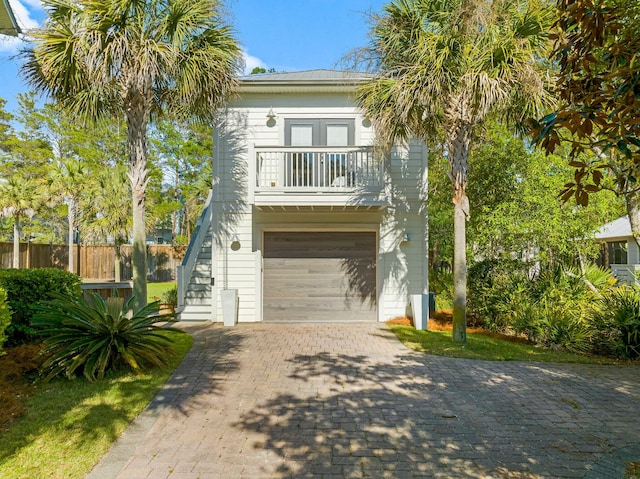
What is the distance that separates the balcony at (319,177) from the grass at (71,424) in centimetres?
471

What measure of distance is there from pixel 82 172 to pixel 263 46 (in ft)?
45.7

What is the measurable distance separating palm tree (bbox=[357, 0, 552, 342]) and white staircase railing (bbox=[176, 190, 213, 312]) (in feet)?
19.0

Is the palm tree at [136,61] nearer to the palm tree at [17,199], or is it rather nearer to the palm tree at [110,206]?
the palm tree at [110,206]

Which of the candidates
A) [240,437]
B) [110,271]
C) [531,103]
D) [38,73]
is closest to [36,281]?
[38,73]

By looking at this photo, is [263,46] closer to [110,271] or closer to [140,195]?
[140,195]

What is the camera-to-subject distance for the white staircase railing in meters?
9.78

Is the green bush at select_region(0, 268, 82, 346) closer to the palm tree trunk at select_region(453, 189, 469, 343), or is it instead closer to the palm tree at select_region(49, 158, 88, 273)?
the palm tree trunk at select_region(453, 189, 469, 343)

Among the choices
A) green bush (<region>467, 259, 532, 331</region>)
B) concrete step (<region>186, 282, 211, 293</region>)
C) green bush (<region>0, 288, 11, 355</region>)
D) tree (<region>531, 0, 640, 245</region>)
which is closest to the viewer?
tree (<region>531, 0, 640, 245</region>)

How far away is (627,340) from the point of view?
648 centimetres

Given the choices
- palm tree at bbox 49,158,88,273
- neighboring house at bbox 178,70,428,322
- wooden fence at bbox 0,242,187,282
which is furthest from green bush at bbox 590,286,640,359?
wooden fence at bbox 0,242,187,282

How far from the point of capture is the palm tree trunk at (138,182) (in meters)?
7.12

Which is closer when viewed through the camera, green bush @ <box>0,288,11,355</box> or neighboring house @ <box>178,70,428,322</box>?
green bush @ <box>0,288,11,355</box>

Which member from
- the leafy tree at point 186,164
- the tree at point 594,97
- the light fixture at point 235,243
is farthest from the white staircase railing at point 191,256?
the leafy tree at point 186,164

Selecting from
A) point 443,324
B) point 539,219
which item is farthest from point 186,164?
point 539,219
